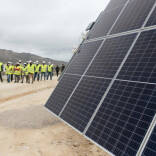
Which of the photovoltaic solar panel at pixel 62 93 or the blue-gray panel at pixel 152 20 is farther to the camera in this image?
the photovoltaic solar panel at pixel 62 93

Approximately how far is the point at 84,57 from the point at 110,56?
2.13 meters

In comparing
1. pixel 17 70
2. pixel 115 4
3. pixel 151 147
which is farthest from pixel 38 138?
pixel 17 70

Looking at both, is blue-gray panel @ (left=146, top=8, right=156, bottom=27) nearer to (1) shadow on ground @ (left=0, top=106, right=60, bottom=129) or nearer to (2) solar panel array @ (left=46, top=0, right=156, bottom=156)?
(2) solar panel array @ (left=46, top=0, right=156, bottom=156)

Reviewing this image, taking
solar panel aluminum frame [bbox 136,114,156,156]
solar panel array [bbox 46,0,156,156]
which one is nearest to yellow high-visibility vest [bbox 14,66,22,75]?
solar panel array [bbox 46,0,156,156]

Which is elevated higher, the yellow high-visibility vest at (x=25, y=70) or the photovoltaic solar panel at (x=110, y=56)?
the photovoltaic solar panel at (x=110, y=56)

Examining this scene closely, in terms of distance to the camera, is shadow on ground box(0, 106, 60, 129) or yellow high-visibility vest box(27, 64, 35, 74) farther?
yellow high-visibility vest box(27, 64, 35, 74)

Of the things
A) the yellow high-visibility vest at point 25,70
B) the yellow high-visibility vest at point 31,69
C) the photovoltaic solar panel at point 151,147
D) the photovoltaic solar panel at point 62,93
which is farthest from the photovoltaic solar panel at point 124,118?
the yellow high-visibility vest at point 25,70

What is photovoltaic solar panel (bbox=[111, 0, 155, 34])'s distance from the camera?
308 inches

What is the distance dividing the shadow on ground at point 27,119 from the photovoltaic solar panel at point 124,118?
12.4ft

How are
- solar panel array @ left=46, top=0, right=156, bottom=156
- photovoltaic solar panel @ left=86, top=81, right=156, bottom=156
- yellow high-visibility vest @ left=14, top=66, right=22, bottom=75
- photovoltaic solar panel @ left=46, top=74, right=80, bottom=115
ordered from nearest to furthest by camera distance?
1. photovoltaic solar panel @ left=86, top=81, right=156, bottom=156
2. solar panel array @ left=46, top=0, right=156, bottom=156
3. photovoltaic solar panel @ left=46, top=74, right=80, bottom=115
4. yellow high-visibility vest @ left=14, top=66, right=22, bottom=75

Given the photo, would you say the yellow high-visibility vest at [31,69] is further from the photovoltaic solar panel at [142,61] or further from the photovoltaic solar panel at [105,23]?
the photovoltaic solar panel at [142,61]

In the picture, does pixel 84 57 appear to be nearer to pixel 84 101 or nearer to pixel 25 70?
pixel 84 101

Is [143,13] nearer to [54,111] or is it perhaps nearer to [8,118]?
[54,111]

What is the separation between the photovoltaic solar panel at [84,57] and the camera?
928cm
